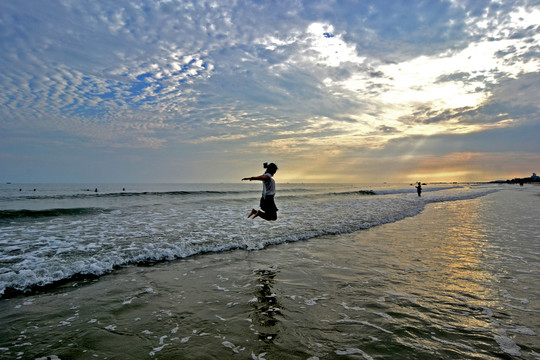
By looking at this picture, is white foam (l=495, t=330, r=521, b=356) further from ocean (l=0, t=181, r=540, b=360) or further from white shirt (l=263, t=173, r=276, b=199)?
white shirt (l=263, t=173, r=276, b=199)

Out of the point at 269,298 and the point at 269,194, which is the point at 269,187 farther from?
the point at 269,298

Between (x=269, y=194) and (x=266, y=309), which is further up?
(x=269, y=194)

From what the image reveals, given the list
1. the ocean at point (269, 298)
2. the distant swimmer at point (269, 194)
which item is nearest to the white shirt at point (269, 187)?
the distant swimmer at point (269, 194)

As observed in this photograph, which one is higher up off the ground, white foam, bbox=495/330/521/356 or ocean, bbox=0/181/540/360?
white foam, bbox=495/330/521/356

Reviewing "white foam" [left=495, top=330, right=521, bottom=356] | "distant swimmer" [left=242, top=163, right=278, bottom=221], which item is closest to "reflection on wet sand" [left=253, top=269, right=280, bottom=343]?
"distant swimmer" [left=242, top=163, right=278, bottom=221]

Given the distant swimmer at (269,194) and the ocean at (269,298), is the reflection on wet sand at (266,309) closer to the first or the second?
the ocean at (269,298)

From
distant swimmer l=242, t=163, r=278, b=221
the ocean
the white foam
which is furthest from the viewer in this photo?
distant swimmer l=242, t=163, r=278, b=221

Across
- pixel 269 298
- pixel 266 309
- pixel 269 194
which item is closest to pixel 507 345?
pixel 266 309

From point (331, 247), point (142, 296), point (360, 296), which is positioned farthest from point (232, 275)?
point (331, 247)

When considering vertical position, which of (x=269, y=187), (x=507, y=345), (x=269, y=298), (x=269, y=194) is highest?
(x=269, y=187)

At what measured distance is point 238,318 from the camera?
17.3 feet

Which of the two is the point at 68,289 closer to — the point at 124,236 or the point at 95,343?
the point at 95,343

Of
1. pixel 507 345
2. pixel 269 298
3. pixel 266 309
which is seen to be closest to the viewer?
pixel 507 345

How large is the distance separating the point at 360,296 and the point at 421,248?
609cm
